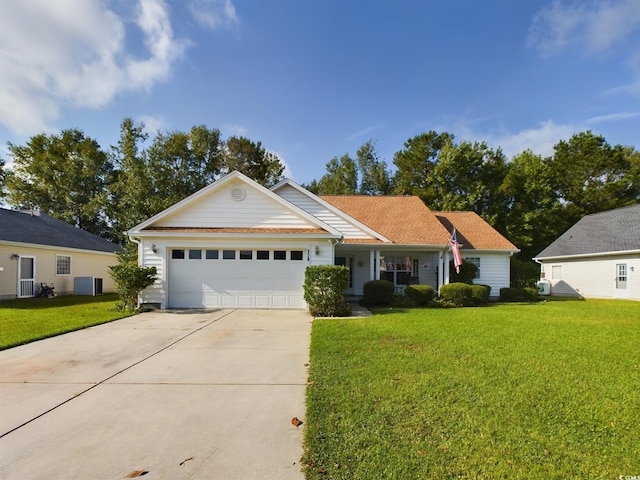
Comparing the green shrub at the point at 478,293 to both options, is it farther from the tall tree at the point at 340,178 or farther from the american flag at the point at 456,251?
the tall tree at the point at 340,178

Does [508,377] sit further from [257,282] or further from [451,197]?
[451,197]

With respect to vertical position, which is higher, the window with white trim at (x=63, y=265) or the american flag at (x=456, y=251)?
the american flag at (x=456, y=251)

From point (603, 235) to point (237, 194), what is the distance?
869 inches

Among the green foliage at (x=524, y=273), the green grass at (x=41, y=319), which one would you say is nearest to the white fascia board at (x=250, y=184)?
the green grass at (x=41, y=319)

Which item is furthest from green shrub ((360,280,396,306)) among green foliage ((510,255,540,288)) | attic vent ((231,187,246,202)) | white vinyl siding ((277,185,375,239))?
green foliage ((510,255,540,288))

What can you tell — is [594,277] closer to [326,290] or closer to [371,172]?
[326,290]

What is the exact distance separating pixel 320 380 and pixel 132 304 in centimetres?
1019

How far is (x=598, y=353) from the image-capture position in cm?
659

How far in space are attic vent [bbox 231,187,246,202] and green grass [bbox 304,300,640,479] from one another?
745cm

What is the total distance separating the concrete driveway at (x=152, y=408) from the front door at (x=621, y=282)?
20303 millimetres

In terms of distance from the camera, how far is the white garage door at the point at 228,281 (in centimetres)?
1301

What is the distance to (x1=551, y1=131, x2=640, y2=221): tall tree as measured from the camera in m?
31.8

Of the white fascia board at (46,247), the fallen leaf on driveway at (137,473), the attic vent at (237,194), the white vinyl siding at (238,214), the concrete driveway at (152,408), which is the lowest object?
the concrete driveway at (152,408)

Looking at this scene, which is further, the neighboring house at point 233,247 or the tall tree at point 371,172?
the tall tree at point 371,172
